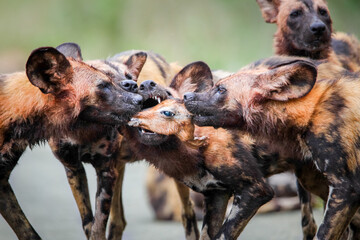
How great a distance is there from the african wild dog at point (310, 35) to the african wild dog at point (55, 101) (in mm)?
2402

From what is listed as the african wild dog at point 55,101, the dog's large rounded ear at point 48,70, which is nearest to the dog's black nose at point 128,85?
the african wild dog at point 55,101

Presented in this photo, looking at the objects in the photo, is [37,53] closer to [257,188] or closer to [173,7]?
[257,188]

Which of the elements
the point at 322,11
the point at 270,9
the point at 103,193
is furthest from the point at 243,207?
the point at 270,9

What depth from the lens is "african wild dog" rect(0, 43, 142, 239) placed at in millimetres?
4727

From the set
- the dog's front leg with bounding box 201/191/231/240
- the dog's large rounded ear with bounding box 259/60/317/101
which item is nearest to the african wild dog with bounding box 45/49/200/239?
the dog's front leg with bounding box 201/191/231/240

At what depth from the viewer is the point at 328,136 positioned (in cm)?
447

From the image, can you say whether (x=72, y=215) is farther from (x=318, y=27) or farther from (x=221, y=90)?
(x=221, y=90)

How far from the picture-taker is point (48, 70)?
15.4 feet

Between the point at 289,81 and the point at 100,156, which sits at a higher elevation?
the point at 289,81

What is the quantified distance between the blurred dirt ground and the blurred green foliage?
14.1 feet

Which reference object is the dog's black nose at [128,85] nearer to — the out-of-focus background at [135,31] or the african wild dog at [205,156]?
the african wild dog at [205,156]

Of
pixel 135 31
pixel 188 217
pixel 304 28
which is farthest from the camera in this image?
pixel 135 31

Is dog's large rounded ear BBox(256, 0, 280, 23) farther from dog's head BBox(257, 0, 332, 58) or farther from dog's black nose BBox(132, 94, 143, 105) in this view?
dog's black nose BBox(132, 94, 143, 105)

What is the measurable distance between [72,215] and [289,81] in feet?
14.3
